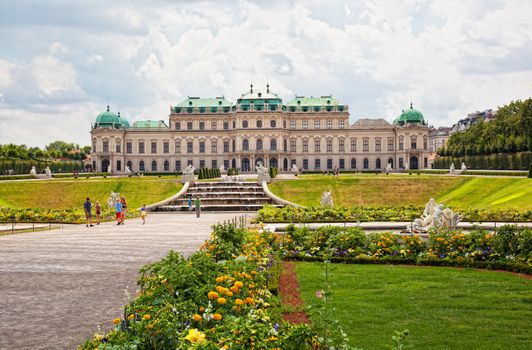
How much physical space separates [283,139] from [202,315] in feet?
333

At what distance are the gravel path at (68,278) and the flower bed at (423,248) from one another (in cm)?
449

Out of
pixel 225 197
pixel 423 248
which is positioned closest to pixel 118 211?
pixel 225 197

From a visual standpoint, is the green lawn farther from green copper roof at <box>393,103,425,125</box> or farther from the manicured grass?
green copper roof at <box>393,103,425,125</box>

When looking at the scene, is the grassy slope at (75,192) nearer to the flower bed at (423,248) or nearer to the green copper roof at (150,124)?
the flower bed at (423,248)

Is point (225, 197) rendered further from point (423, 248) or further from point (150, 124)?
point (150, 124)

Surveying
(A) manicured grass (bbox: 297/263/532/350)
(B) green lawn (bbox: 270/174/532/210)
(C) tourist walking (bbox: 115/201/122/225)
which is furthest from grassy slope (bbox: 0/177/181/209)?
(A) manicured grass (bbox: 297/263/532/350)

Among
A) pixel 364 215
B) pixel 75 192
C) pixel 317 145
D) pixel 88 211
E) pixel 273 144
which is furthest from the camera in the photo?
pixel 317 145

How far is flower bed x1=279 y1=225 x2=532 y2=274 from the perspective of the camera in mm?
16516

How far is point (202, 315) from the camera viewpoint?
26.1 ft

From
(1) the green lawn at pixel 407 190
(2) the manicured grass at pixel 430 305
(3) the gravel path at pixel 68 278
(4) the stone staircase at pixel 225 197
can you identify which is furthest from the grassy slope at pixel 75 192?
(2) the manicured grass at pixel 430 305

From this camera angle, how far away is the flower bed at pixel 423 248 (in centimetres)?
1652

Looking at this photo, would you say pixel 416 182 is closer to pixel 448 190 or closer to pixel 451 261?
pixel 448 190

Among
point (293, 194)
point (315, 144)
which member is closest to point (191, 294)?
point (293, 194)

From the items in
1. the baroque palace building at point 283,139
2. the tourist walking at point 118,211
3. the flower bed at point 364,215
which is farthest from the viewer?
the baroque palace building at point 283,139
